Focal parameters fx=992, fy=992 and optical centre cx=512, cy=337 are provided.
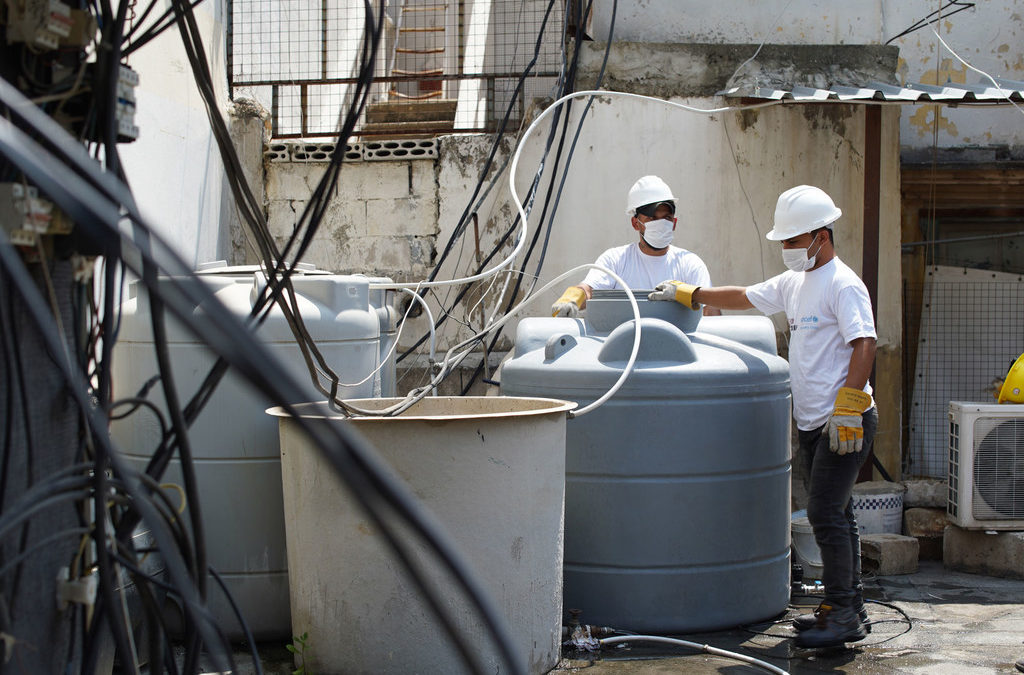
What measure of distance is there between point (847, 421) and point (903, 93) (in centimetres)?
243

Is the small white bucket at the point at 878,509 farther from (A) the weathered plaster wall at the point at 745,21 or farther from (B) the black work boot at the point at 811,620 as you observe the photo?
(A) the weathered plaster wall at the point at 745,21

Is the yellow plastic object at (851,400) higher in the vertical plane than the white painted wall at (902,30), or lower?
lower

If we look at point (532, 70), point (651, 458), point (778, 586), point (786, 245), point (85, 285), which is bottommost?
point (778, 586)

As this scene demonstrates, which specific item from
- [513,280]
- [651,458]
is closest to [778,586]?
[651,458]

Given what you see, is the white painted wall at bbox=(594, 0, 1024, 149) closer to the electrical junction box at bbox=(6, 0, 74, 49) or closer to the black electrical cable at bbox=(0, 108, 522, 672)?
the electrical junction box at bbox=(6, 0, 74, 49)

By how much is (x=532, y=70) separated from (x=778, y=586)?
3679mm

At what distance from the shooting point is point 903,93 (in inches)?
195

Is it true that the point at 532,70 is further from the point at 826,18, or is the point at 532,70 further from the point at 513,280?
the point at 826,18

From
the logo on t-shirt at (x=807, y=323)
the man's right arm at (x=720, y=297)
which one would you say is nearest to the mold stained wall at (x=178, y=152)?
the man's right arm at (x=720, y=297)

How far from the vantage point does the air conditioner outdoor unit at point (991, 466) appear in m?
4.50

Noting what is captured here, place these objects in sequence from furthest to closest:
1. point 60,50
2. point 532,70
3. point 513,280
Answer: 1. point 532,70
2. point 513,280
3. point 60,50

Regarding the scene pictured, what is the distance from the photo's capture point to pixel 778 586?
12.0ft

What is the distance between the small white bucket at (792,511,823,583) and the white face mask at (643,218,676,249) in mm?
1367

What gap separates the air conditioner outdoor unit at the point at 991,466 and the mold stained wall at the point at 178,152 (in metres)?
3.67
